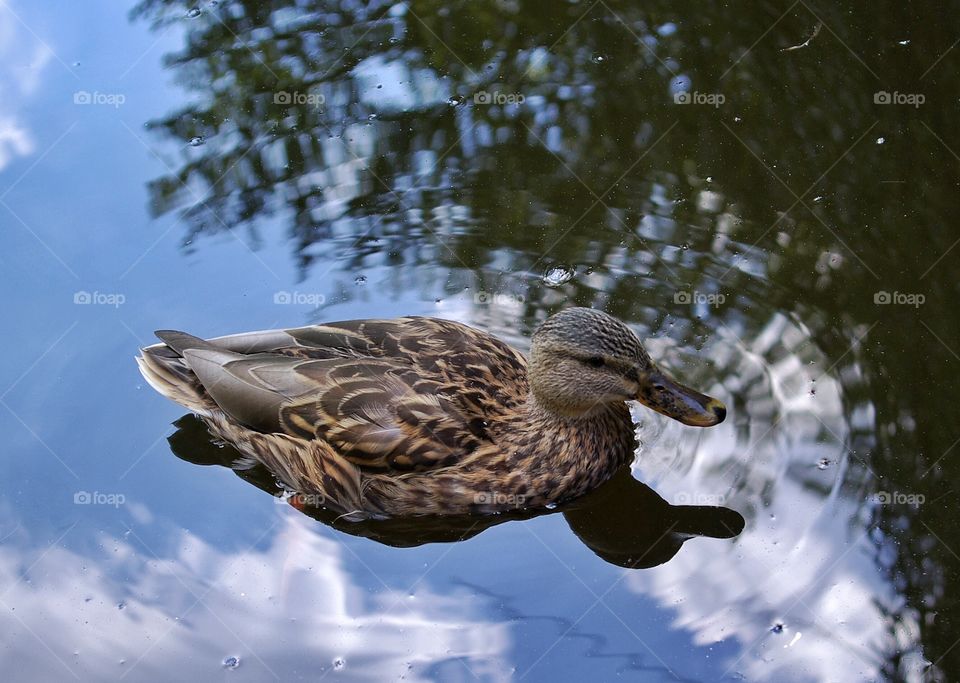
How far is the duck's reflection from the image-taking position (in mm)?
5828

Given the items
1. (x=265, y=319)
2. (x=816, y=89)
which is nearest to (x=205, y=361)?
(x=265, y=319)

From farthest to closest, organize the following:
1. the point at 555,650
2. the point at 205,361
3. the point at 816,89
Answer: the point at 816,89 → the point at 205,361 → the point at 555,650

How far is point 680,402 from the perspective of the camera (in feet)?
→ 19.5

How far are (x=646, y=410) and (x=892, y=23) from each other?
4353 mm

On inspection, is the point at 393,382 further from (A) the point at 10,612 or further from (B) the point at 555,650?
(A) the point at 10,612

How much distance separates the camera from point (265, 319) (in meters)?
7.21
